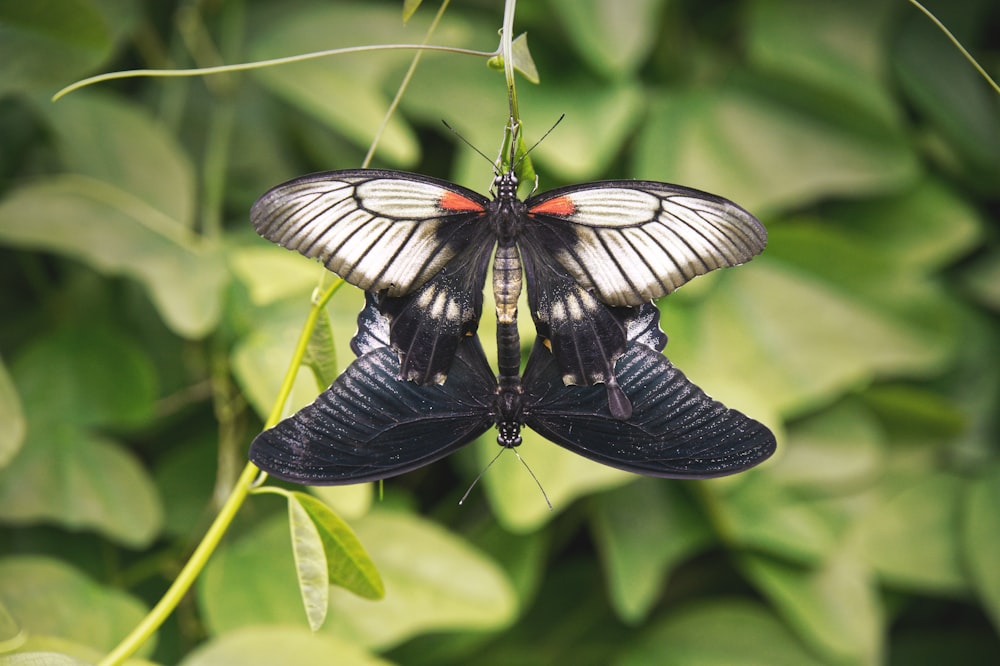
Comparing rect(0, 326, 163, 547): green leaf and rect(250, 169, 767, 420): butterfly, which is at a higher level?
rect(0, 326, 163, 547): green leaf

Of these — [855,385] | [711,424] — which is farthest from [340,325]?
[855,385]

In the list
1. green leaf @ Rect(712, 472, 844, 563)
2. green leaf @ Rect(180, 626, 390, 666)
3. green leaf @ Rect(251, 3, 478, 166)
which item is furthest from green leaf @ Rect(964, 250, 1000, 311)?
green leaf @ Rect(180, 626, 390, 666)

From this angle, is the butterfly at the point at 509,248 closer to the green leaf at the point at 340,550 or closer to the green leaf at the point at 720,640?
the green leaf at the point at 340,550

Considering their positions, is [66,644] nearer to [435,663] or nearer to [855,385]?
[435,663]

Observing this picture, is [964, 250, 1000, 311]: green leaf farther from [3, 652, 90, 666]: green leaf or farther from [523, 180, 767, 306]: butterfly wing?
[3, 652, 90, 666]: green leaf

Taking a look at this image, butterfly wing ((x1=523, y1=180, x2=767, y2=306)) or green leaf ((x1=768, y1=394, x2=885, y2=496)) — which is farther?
green leaf ((x1=768, y1=394, x2=885, y2=496))

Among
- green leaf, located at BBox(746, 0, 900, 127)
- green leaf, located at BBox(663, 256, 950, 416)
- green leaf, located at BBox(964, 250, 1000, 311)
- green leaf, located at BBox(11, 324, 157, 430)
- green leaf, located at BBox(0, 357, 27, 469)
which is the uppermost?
green leaf, located at BBox(746, 0, 900, 127)
